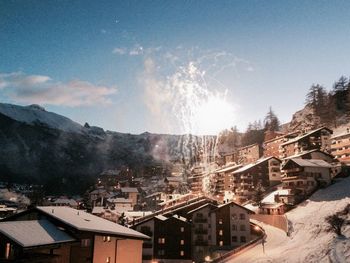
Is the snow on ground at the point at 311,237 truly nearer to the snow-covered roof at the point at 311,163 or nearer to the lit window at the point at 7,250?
the snow-covered roof at the point at 311,163

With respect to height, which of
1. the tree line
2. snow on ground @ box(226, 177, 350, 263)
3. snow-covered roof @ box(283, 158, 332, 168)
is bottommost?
snow on ground @ box(226, 177, 350, 263)

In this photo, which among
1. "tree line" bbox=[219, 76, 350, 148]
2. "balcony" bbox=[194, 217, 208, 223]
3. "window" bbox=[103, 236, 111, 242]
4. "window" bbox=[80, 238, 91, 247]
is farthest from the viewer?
"tree line" bbox=[219, 76, 350, 148]

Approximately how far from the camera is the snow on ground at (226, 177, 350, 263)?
36.8 metres

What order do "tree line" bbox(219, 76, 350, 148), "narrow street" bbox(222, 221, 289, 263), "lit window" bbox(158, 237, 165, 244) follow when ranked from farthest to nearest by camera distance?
"tree line" bbox(219, 76, 350, 148) < "lit window" bbox(158, 237, 165, 244) < "narrow street" bbox(222, 221, 289, 263)

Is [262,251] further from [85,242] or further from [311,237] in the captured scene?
[85,242]

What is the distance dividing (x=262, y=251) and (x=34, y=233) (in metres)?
36.1

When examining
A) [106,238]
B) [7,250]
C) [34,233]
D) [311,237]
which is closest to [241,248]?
[311,237]

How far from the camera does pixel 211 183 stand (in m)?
128

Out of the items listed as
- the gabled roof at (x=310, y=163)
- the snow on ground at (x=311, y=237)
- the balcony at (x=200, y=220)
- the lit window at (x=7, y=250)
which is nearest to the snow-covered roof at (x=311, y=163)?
the gabled roof at (x=310, y=163)

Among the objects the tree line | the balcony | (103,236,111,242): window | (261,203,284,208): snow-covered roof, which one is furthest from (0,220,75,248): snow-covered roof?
the tree line

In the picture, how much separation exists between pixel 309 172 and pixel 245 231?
22044 millimetres

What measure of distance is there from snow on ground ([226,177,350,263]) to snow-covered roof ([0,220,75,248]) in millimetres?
28322

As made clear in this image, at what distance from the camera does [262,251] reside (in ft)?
156

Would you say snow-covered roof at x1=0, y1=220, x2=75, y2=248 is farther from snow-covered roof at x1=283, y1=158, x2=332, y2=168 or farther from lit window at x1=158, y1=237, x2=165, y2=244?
snow-covered roof at x1=283, y1=158, x2=332, y2=168
